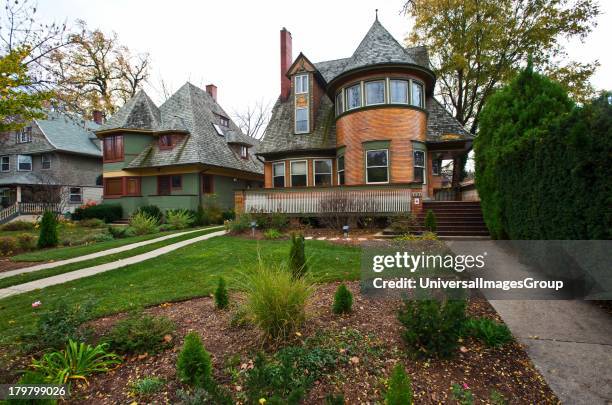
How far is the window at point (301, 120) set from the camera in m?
16.6

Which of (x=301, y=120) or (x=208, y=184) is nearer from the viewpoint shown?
(x=301, y=120)

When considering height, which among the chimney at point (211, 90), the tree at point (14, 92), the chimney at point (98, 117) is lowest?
the tree at point (14, 92)

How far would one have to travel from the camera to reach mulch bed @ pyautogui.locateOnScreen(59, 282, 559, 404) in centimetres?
240

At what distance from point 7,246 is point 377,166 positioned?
14649 millimetres

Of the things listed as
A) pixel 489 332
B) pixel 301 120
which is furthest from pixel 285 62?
pixel 489 332

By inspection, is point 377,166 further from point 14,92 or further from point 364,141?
point 14,92

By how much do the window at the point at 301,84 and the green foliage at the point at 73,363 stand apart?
16.1 metres

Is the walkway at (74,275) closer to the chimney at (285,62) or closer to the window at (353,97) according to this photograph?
the window at (353,97)

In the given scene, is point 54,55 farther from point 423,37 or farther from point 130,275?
point 423,37

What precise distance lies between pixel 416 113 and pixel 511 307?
466 inches

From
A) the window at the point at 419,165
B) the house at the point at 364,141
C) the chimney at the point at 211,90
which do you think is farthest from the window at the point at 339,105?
the chimney at the point at 211,90

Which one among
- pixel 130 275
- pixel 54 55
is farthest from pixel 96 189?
pixel 130 275

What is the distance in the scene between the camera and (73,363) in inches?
107

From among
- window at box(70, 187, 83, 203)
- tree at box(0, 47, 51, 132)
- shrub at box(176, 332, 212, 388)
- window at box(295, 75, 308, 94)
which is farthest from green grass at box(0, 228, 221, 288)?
window at box(70, 187, 83, 203)
